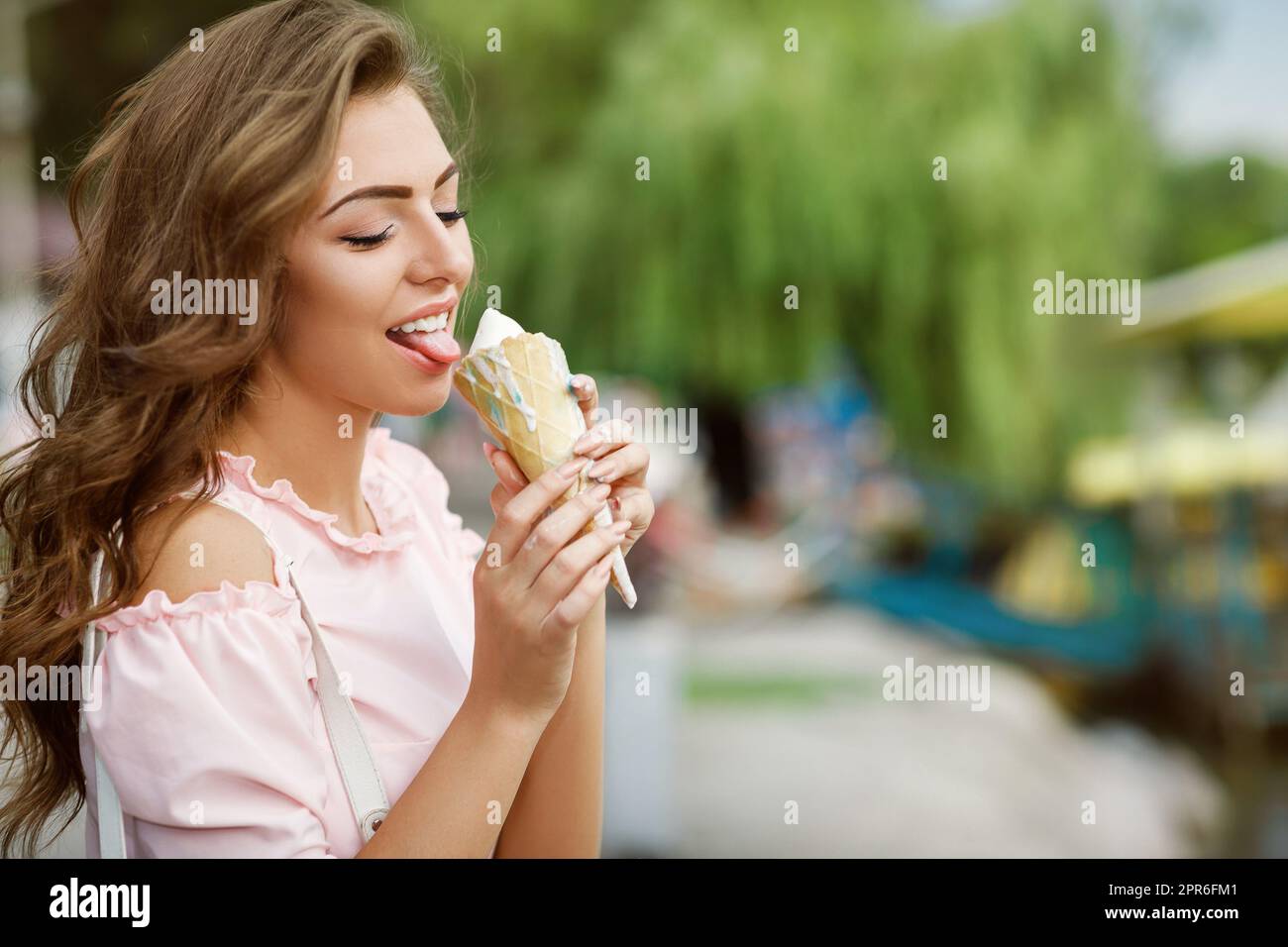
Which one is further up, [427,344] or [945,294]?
[945,294]

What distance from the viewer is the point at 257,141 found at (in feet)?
3.90

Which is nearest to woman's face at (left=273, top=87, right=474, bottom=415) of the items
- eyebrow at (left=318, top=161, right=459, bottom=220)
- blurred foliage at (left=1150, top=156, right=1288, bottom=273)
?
eyebrow at (left=318, top=161, right=459, bottom=220)

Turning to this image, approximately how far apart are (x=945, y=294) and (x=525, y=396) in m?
6.94

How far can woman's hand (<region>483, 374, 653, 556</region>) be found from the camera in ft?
4.09

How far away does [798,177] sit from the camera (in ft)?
24.4

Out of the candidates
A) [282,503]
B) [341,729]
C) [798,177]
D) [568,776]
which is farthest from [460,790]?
[798,177]

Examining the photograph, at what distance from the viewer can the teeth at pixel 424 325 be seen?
128 cm

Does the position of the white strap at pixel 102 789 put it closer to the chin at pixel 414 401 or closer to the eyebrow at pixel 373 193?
the chin at pixel 414 401

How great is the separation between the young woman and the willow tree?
604 centimetres

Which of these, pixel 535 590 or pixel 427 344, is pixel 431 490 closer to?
pixel 427 344

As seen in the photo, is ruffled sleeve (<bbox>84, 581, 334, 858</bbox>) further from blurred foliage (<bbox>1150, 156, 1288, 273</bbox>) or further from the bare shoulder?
blurred foliage (<bbox>1150, 156, 1288, 273</bbox>)

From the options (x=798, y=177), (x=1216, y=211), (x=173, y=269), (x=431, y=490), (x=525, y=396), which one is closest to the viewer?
(x=173, y=269)

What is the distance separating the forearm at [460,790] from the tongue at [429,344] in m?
0.36
